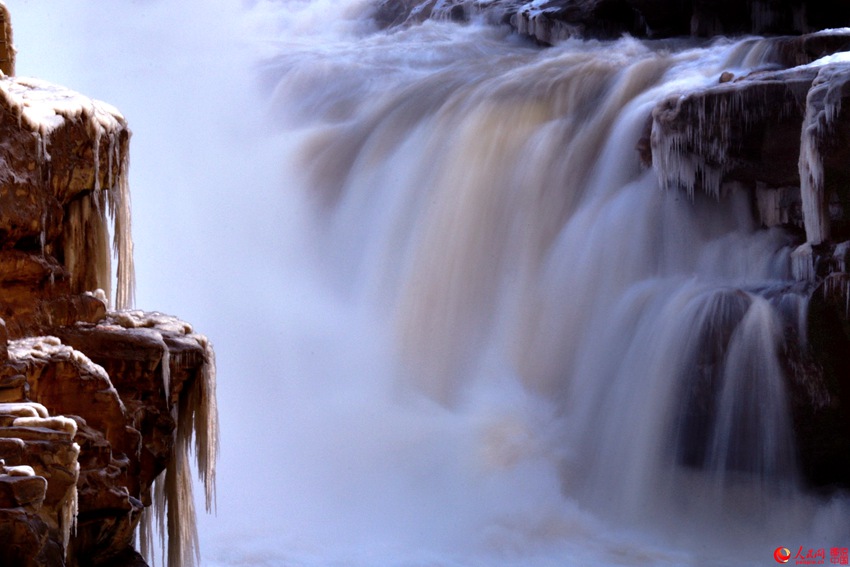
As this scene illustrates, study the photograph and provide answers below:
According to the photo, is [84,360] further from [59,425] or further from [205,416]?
[205,416]

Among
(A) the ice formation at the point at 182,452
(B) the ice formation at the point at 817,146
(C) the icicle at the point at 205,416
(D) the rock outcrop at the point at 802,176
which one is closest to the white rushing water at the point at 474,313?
(D) the rock outcrop at the point at 802,176

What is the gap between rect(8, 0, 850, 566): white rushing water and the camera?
9.32m

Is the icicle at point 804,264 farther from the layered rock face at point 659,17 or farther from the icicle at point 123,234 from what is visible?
the layered rock face at point 659,17

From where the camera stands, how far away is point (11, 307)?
17.4 feet

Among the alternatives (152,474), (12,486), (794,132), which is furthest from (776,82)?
(12,486)

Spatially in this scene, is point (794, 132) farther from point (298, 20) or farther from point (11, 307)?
point (298, 20)

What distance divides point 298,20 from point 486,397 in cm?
1104

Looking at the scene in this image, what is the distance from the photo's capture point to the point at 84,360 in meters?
5.03

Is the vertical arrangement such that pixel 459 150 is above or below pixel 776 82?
below

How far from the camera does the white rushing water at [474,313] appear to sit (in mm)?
9320
